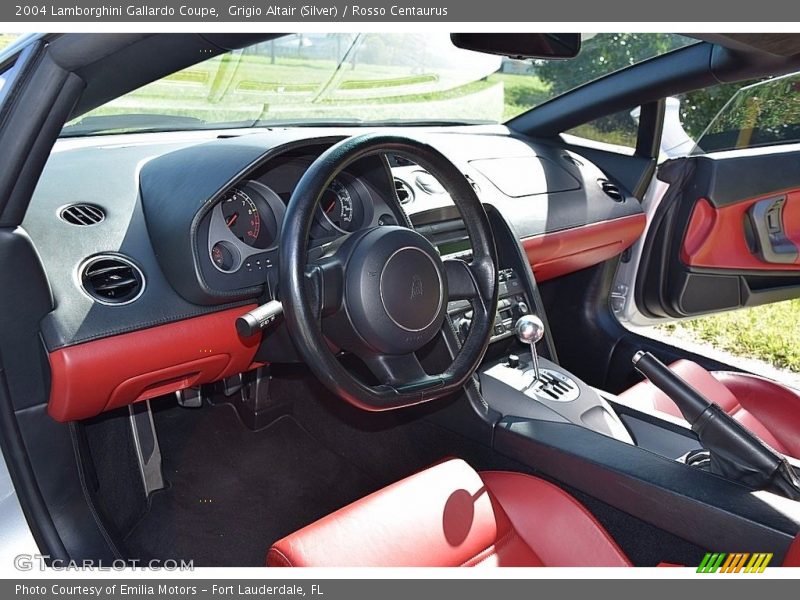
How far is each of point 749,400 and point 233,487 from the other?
5.30 ft

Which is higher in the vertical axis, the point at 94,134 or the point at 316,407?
the point at 94,134

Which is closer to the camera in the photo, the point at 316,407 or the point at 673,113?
the point at 316,407

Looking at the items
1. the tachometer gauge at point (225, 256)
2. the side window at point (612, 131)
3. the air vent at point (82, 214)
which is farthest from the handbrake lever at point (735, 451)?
the side window at point (612, 131)

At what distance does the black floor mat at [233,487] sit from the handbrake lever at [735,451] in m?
1.15

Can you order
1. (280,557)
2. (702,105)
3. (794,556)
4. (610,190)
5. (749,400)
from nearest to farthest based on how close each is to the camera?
1. (794,556)
2. (280,557)
3. (749,400)
4. (702,105)
5. (610,190)

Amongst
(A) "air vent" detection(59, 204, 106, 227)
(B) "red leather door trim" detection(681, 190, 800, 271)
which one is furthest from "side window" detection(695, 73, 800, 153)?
(A) "air vent" detection(59, 204, 106, 227)

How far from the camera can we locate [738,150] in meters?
2.85

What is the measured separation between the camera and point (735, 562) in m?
1.47

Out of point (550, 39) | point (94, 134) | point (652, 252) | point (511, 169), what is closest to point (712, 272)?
point (652, 252)

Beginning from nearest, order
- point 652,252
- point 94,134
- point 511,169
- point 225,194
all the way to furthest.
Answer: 1. point 225,194
2. point 94,134
3. point 511,169
4. point 652,252

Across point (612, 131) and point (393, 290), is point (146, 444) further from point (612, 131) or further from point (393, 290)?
point (612, 131)

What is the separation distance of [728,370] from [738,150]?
2.92ft

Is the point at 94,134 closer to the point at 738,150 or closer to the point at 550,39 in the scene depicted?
the point at 550,39

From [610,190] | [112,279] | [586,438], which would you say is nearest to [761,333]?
[610,190]
